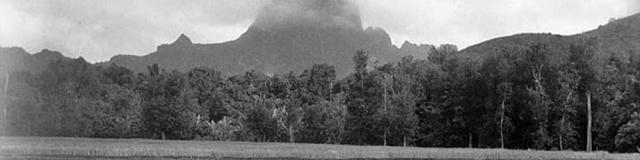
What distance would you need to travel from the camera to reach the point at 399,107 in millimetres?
99062

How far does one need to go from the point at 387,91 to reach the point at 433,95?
8.69m

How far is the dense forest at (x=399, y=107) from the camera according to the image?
3246 inches

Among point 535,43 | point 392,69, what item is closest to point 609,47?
point 392,69

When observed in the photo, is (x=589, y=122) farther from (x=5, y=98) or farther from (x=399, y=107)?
(x=5, y=98)

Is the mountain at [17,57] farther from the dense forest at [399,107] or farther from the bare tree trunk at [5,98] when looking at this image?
the dense forest at [399,107]

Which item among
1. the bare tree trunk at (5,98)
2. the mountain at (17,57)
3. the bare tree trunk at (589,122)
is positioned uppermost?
the mountain at (17,57)

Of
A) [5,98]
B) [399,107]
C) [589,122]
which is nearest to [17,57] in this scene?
[5,98]

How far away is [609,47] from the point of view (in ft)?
534

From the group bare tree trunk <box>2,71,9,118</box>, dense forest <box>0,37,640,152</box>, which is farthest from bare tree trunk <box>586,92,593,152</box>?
bare tree trunk <box>2,71,9,118</box>

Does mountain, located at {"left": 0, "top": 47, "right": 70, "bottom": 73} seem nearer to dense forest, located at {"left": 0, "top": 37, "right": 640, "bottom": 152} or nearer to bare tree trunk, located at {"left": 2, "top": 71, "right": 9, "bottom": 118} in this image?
bare tree trunk, located at {"left": 2, "top": 71, "right": 9, "bottom": 118}

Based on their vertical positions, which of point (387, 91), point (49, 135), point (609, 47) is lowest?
point (49, 135)

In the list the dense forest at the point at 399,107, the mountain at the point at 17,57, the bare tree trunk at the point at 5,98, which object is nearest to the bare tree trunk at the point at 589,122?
the dense forest at the point at 399,107

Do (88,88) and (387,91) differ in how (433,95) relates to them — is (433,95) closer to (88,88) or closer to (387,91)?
(387,91)

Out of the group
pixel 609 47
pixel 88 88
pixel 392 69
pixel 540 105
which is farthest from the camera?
pixel 609 47
